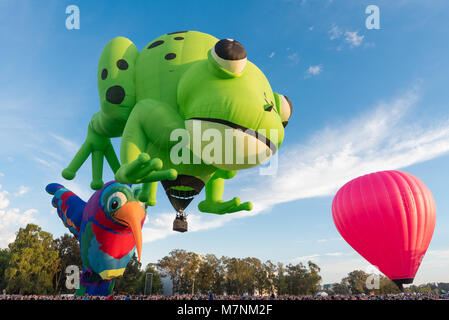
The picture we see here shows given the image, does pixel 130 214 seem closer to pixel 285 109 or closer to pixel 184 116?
pixel 184 116

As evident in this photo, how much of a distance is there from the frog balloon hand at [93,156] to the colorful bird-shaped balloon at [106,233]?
3.56 meters

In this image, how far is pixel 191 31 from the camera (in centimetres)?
794

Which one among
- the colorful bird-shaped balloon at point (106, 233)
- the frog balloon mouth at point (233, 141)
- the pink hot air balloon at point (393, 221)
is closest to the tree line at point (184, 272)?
the colorful bird-shaped balloon at point (106, 233)

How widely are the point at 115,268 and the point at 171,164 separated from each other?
8.31m

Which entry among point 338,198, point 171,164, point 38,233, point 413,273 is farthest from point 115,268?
point 38,233

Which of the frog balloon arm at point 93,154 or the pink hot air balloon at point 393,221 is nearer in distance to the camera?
the frog balloon arm at point 93,154

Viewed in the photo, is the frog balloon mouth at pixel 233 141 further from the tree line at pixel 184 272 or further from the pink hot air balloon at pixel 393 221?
the tree line at pixel 184 272

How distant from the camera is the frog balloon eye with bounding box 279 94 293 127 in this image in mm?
7368

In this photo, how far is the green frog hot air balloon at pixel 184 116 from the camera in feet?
20.6

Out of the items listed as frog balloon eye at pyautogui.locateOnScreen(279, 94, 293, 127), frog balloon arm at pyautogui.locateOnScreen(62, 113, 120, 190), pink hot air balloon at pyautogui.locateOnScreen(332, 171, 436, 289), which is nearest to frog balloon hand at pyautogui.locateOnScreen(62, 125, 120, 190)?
frog balloon arm at pyautogui.locateOnScreen(62, 113, 120, 190)

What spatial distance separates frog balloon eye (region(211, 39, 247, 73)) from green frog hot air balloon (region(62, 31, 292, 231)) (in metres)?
0.02

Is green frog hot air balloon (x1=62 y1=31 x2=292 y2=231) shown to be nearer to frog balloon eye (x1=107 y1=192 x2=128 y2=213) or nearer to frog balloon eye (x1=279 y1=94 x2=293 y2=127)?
frog balloon eye (x1=279 y1=94 x2=293 y2=127)

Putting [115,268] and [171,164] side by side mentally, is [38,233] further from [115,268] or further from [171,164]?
[171,164]

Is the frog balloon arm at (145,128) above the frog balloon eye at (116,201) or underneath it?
above
